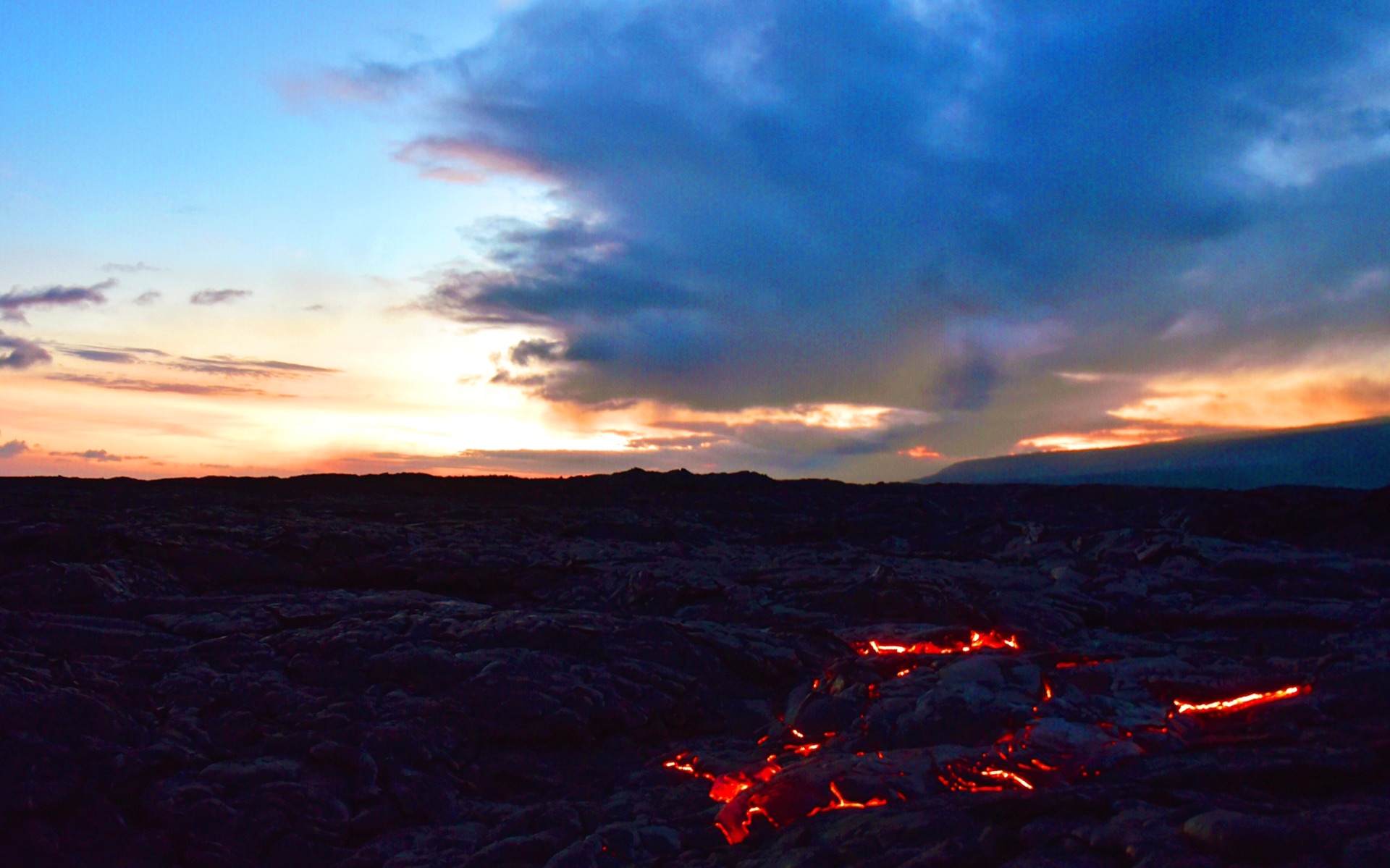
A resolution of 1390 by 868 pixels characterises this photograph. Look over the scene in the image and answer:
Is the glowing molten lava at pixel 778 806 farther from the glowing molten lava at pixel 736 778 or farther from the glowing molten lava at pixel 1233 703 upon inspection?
the glowing molten lava at pixel 1233 703

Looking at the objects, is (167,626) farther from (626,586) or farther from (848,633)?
(848,633)

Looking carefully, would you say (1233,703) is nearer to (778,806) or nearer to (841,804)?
(841,804)

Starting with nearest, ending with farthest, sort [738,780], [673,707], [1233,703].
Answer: [738,780] → [1233,703] → [673,707]

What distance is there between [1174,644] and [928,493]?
1784 cm

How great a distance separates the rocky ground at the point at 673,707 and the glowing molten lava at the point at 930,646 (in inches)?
2.5

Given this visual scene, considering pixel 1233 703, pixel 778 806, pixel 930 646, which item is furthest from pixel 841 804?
pixel 930 646

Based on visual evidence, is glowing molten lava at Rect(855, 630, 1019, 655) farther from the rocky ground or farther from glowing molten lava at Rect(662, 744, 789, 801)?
glowing molten lava at Rect(662, 744, 789, 801)

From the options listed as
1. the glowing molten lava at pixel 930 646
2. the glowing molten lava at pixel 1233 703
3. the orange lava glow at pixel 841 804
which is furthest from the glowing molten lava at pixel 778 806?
the glowing molten lava at pixel 930 646

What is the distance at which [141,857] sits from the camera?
632cm

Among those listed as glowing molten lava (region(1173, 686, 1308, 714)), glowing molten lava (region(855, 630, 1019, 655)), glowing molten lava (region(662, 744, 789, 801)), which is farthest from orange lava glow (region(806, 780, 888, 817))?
glowing molten lava (region(855, 630, 1019, 655))

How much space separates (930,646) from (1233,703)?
343cm

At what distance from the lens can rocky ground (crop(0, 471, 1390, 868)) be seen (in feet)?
18.4

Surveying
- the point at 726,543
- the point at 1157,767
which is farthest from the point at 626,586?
the point at 1157,767

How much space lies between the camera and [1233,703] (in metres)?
7.77
